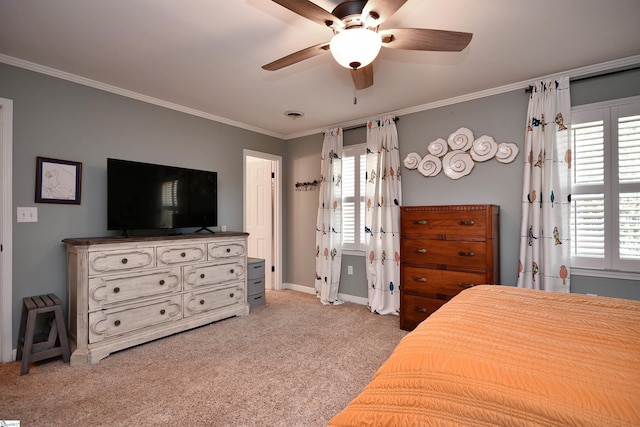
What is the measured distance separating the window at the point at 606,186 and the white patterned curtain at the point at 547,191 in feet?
0.36

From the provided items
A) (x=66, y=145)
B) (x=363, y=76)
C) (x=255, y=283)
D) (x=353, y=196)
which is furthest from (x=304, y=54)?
(x=255, y=283)

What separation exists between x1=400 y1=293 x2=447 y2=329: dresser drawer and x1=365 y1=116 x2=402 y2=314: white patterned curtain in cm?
49

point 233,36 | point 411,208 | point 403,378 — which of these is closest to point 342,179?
point 411,208

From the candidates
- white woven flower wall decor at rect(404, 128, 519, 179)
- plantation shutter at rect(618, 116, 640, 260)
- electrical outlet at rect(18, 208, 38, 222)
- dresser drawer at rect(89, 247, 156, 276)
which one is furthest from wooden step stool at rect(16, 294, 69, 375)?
plantation shutter at rect(618, 116, 640, 260)

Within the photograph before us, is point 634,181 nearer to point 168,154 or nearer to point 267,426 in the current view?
point 267,426

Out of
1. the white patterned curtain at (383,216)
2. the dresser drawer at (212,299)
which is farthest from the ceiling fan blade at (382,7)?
the dresser drawer at (212,299)

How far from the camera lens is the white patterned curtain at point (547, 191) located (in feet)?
9.31

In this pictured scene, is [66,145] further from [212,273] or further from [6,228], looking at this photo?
[212,273]

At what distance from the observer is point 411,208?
A: 335 centimetres

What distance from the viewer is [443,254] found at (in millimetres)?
3137

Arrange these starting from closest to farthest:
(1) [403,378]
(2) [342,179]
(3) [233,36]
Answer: (1) [403,378], (3) [233,36], (2) [342,179]

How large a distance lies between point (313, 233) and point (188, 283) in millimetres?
2075

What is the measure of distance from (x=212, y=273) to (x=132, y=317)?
878mm

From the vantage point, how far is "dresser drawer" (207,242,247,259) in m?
3.51
